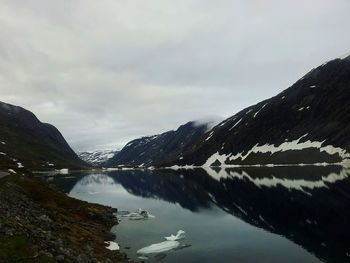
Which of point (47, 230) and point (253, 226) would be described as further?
point (253, 226)

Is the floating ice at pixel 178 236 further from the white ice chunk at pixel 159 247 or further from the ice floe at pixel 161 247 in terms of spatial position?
the white ice chunk at pixel 159 247

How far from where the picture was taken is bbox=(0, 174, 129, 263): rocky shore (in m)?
35.4

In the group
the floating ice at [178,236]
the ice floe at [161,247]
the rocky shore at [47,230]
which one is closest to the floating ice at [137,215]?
the rocky shore at [47,230]

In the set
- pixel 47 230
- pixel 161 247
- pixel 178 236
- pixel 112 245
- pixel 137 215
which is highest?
pixel 47 230

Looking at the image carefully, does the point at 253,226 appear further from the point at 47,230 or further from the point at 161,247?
the point at 47,230

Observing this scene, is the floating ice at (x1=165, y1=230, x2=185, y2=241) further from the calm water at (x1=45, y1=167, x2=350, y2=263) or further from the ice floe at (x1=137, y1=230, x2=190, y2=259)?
the calm water at (x1=45, y1=167, x2=350, y2=263)

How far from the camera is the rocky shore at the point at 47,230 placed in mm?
35406

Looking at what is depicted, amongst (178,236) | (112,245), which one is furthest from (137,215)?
(112,245)

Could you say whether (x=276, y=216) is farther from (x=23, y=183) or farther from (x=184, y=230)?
(x=23, y=183)

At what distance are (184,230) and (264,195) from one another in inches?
1839

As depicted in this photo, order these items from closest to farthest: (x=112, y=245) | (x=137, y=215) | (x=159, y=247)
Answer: (x=112, y=245)
(x=159, y=247)
(x=137, y=215)

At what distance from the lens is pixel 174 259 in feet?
170

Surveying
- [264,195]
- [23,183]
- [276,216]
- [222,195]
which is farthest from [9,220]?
[222,195]

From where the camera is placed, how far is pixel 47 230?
1956 inches
